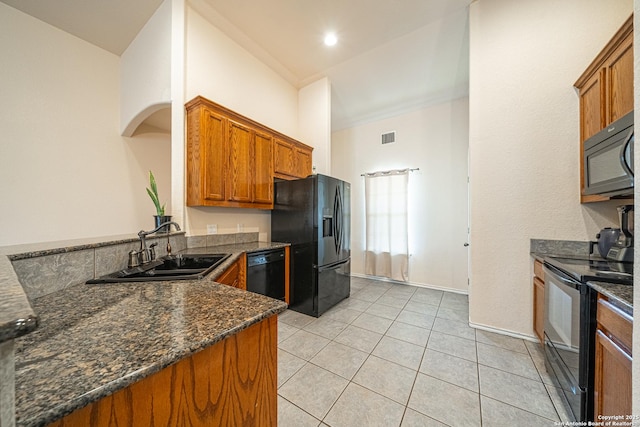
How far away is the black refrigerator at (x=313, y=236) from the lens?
2607 millimetres

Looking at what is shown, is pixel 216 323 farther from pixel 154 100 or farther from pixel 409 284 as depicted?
pixel 409 284

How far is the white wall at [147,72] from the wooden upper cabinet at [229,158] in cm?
55

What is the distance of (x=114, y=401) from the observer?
0.45 meters

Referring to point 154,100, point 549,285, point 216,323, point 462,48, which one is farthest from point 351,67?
point 216,323

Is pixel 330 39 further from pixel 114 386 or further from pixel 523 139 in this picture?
pixel 114 386

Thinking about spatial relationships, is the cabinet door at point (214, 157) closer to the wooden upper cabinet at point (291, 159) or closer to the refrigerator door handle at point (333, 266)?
the wooden upper cabinet at point (291, 159)

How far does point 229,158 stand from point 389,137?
3.02 metres

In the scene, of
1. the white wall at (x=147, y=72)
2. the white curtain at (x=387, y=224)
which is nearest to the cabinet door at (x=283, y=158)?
the white wall at (x=147, y=72)

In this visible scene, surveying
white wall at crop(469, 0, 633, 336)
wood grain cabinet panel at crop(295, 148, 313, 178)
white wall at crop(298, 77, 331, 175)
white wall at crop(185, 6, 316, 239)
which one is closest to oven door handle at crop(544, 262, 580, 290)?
white wall at crop(469, 0, 633, 336)

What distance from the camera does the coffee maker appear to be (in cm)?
146

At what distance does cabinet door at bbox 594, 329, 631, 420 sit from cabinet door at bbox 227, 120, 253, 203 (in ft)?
9.20

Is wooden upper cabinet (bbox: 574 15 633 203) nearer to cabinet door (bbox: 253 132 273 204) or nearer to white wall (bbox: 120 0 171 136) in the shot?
cabinet door (bbox: 253 132 273 204)

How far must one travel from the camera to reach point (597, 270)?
1.29 m

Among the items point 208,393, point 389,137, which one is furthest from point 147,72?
point 389,137
